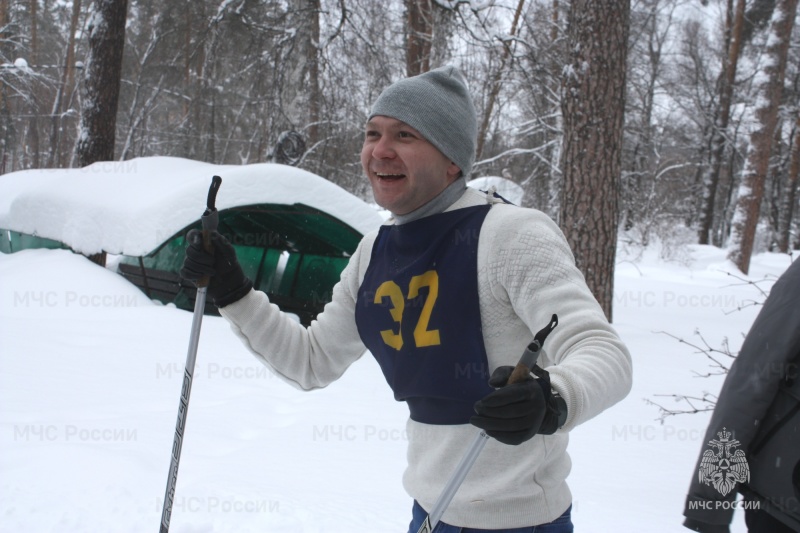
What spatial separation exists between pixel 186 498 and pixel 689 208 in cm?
3160

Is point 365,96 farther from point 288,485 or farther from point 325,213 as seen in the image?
point 288,485

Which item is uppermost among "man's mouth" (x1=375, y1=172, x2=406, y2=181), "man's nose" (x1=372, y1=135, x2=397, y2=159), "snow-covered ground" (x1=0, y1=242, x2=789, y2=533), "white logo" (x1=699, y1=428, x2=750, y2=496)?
"man's nose" (x1=372, y1=135, x2=397, y2=159)

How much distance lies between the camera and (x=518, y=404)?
1.29 m

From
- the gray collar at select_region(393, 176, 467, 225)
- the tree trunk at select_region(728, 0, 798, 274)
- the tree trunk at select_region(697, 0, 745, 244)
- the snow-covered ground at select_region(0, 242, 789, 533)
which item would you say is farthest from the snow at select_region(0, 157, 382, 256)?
the tree trunk at select_region(697, 0, 745, 244)

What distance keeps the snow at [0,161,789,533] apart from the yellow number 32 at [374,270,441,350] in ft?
5.47

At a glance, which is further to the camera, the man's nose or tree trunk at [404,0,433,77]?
tree trunk at [404,0,433,77]

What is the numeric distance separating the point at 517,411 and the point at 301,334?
3.43 ft

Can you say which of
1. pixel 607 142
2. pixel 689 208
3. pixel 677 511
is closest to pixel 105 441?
pixel 677 511

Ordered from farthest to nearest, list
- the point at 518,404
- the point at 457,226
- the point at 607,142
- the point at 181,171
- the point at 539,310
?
1. the point at 181,171
2. the point at 607,142
3. the point at 457,226
4. the point at 539,310
5. the point at 518,404

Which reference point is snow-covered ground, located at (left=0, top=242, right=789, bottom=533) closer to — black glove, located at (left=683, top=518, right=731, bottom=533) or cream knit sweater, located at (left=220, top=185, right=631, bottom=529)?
black glove, located at (left=683, top=518, right=731, bottom=533)

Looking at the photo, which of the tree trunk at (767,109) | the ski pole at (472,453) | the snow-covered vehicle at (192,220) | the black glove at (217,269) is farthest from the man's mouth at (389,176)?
the tree trunk at (767,109)

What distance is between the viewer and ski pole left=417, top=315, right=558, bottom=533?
131cm

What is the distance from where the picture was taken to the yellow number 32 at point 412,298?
1667mm

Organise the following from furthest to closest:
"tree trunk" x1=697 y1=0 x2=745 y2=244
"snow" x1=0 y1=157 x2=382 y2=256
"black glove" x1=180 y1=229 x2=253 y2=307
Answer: "tree trunk" x1=697 y1=0 x2=745 y2=244, "snow" x1=0 y1=157 x2=382 y2=256, "black glove" x1=180 y1=229 x2=253 y2=307
